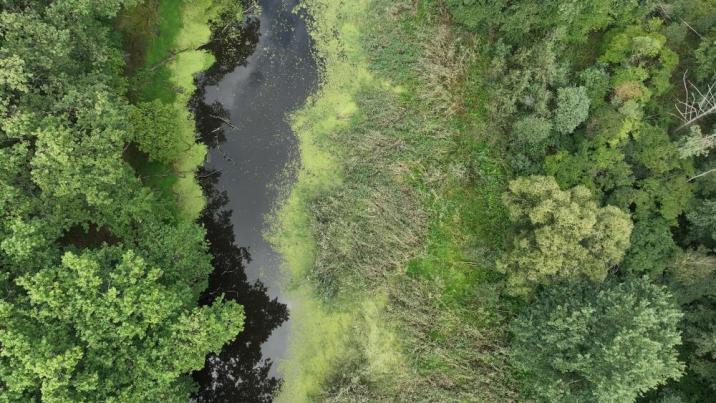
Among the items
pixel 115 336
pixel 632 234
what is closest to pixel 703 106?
pixel 632 234

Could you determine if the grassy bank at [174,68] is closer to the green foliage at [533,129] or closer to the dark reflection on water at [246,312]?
the dark reflection on water at [246,312]

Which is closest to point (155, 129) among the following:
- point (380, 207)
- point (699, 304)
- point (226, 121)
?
Result: point (226, 121)

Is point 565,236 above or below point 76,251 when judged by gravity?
below

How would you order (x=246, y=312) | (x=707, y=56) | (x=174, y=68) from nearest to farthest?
(x=707, y=56) → (x=246, y=312) → (x=174, y=68)

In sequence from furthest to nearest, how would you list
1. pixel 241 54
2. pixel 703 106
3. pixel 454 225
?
pixel 241 54 → pixel 454 225 → pixel 703 106

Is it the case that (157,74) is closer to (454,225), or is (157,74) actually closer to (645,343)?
(454,225)

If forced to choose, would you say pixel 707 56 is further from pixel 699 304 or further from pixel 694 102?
pixel 699 304

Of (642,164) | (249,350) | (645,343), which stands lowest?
(645,343)
